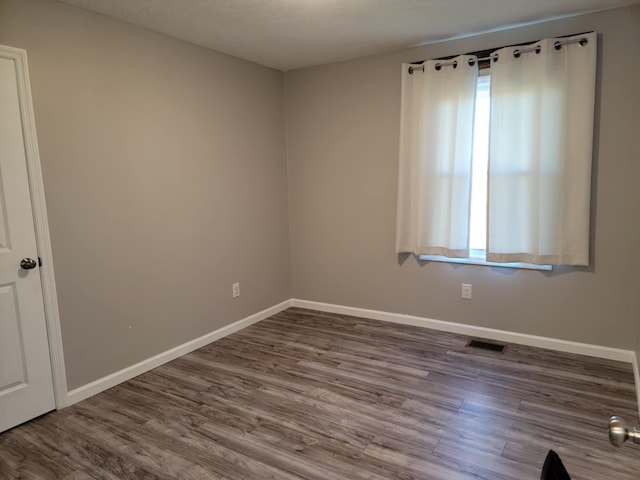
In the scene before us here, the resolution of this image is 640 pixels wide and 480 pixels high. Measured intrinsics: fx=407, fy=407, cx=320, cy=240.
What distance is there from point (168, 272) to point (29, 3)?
189 centimetres

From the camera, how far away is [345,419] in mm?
2391

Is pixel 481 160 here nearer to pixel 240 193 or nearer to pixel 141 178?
pixel 240 193

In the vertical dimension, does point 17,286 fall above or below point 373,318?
above

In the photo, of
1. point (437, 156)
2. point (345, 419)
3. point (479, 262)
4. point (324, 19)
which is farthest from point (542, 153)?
point (345, 419)

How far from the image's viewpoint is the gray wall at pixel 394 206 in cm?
288

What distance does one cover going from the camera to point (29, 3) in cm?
230

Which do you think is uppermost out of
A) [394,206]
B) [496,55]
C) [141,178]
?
[496,55]

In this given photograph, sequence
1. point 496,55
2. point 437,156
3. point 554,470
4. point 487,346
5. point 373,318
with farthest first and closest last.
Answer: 1. point 373,318
2. point 437,156
3. point 487,346
4. point 496,55
5. point 554,470

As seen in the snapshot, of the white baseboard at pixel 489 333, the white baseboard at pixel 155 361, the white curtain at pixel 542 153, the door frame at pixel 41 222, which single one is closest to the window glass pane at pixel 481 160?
the white curtain at pixel 542 153

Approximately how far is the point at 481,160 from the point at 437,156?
355 millimetres

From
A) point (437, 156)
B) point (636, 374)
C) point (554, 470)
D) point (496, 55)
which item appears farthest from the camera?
point (437, 156)

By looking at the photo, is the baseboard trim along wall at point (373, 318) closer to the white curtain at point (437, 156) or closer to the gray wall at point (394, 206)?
the gray wall at point (394, 206)

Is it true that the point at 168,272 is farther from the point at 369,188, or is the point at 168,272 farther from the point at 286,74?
the point at 286,74

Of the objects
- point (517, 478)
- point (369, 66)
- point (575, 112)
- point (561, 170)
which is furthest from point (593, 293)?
point (369, 66)
